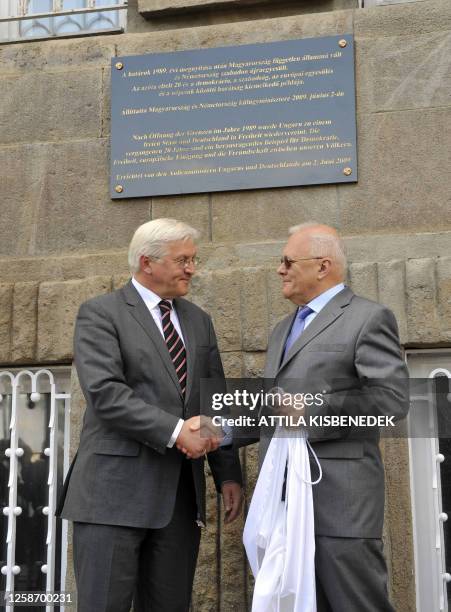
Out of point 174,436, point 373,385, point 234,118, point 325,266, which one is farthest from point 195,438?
point 234,118

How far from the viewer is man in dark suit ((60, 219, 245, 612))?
3377 mm

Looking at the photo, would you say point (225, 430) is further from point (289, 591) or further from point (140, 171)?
point (140, 171)

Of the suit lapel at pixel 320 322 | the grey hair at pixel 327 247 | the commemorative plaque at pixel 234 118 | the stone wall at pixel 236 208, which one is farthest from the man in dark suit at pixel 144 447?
the commemorative plaque at pixel 234 118

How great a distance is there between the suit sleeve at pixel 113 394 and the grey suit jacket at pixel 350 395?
1.27 feet

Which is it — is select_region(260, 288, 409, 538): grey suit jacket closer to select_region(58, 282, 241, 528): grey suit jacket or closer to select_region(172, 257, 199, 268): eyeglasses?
select_region(58, 282, 241, 528): grey suit jacket

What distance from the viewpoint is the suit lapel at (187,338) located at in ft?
12.0

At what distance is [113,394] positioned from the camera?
339 cm

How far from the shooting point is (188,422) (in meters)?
3.40

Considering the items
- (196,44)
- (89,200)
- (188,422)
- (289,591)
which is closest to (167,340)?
(188,422)

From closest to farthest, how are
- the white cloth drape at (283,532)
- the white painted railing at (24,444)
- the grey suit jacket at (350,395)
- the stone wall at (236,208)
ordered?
the white cloth drape at (283,532) < the grey suit jacket at (350,395) < the stone wall at (236,208) < the white painted railing at (24,444)

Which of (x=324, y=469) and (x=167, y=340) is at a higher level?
(x=167, y=340)

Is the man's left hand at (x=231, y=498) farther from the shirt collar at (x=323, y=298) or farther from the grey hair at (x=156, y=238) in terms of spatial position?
the grey hair at (x=156, y=238)

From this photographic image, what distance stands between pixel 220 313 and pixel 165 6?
173 cm

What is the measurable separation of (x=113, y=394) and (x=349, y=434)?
0.86 m
